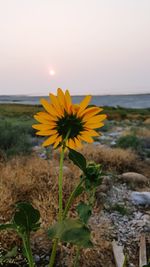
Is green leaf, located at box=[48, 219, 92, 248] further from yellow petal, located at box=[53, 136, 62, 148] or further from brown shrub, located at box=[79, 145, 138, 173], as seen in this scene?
brown shrub, located at box=[79, 145, 138, 173]

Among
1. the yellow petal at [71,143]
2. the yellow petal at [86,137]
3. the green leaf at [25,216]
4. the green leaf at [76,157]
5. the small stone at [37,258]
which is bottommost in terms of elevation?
the small stone at [37,258]

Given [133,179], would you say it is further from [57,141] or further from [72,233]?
[72,233]

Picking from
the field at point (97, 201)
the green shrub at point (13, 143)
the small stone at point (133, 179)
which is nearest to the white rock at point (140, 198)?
the field at point (97, 201)

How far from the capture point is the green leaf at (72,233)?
687 millimetres

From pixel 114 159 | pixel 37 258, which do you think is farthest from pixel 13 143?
pixel 37 258

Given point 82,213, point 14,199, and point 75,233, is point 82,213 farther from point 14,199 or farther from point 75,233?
point 14,199

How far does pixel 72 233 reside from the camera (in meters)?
0.71

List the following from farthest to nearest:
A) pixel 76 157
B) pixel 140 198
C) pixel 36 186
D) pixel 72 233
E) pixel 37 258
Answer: pixel 140 198 < pixel 36 186 < pixel 37 258 < pixel 76 157 < pixel 72 233

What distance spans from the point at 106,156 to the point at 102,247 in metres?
2.30

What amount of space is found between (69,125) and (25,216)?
0.29 m

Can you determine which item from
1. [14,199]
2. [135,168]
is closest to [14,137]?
[135,168]

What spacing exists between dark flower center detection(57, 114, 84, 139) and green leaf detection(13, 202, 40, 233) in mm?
228

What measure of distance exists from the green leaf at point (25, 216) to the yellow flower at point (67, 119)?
0.18 meters

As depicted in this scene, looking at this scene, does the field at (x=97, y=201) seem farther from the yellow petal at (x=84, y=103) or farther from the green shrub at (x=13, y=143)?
the yellow petal at (x=84, y=103)
